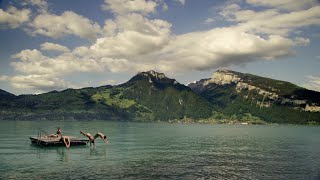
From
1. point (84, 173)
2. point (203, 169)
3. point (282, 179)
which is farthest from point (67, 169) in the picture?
point (282, 179)

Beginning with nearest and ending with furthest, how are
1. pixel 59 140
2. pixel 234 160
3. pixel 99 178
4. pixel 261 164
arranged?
pixel 99 178, pixel 261 164, pixel 234 160, pixel 59 140

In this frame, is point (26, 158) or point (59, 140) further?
point (59, 140)

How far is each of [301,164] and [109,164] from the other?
38.1 metres

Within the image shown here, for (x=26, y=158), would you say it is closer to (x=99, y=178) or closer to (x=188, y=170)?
(x=99, y=178)

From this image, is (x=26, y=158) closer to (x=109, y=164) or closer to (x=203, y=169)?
(x=109, y=164)

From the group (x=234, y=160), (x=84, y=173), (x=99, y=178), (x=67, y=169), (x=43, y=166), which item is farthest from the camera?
(x=234, y=160)

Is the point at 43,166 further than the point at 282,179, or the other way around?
the point at 43,166

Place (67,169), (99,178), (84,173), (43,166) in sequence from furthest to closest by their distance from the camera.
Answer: (43,166)
(67,169)
(84,173)
(99,178)

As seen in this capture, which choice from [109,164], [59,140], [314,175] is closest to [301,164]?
[314,175]

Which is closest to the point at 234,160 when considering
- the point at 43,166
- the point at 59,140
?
the point at 43,166

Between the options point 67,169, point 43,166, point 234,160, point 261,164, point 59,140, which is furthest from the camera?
point 59,140

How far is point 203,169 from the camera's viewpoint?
57.3 m

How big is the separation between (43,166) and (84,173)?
1188 cm

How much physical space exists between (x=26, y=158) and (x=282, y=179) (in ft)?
165
